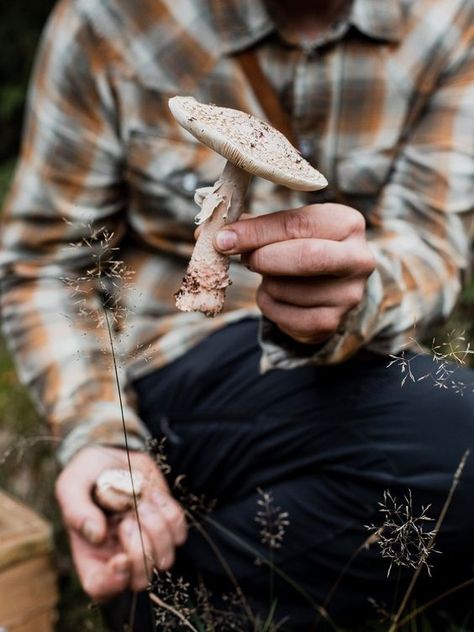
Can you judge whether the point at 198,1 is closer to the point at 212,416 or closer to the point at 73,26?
the point at 73,26

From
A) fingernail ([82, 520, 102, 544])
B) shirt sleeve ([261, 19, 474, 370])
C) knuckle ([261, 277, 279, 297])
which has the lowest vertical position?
fingernail ([82, 520, 102, 544])

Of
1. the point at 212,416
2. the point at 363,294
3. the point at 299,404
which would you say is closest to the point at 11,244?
the point at 212,416

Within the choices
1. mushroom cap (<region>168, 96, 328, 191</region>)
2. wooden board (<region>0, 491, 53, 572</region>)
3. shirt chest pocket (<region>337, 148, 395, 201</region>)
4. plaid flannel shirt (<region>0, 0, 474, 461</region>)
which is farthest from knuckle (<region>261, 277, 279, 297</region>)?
wooden board (<region>0, 491, 53, 572</region>)

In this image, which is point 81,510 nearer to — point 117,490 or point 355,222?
point 117,490

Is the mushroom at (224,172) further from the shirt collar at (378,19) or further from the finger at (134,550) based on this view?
the shirt collar at (378,19)

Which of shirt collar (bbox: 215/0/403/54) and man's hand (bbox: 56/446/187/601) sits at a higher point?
shirt collar (bbox: 215/0/403/54)

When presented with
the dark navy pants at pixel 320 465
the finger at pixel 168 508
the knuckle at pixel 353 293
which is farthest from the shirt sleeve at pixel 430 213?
the finger at pixel 168 508

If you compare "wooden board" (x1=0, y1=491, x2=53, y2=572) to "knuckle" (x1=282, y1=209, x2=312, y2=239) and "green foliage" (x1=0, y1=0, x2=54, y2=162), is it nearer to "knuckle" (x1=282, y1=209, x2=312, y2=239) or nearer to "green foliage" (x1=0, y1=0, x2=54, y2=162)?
"knuckle" (x1=282, y1=209, x2=312, y2=239)

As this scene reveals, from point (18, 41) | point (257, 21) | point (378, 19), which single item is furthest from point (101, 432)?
point (18, 41)
